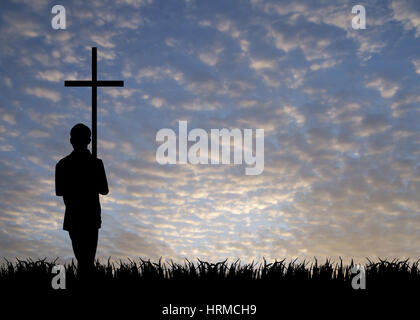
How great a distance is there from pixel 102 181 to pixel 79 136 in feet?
3.07

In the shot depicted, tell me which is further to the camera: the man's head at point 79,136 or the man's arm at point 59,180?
the man's arm at point 59,180

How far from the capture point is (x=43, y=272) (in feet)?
34.3

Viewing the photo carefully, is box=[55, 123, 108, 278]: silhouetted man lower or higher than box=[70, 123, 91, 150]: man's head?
lower

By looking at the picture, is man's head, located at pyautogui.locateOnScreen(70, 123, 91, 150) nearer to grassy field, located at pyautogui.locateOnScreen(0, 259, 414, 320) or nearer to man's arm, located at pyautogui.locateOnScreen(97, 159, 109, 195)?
man's arm, located at pyautogui.locateOnScreen(97, 159, 109, 195)

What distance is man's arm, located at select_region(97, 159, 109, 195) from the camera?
10.2m

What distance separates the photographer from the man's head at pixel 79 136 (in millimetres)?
10055

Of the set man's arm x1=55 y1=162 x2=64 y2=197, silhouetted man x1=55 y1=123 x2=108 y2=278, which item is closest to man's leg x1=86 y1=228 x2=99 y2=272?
silhouetted man x1=55 y1=123 x2=108 y2=278

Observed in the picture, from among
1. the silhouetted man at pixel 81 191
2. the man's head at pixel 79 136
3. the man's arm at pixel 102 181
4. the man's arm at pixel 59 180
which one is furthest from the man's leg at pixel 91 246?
the man's head at pixel 79 136

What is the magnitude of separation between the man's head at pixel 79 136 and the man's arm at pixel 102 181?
46cm

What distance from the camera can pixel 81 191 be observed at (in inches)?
402

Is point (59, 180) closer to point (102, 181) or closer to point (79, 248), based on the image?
point (102, 181)

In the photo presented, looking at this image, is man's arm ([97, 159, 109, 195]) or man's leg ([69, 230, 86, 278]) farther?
man's arm ([97, 159, 109, 195])

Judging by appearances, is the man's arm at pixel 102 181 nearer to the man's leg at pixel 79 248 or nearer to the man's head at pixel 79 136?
the man's head at pixel 79 136
